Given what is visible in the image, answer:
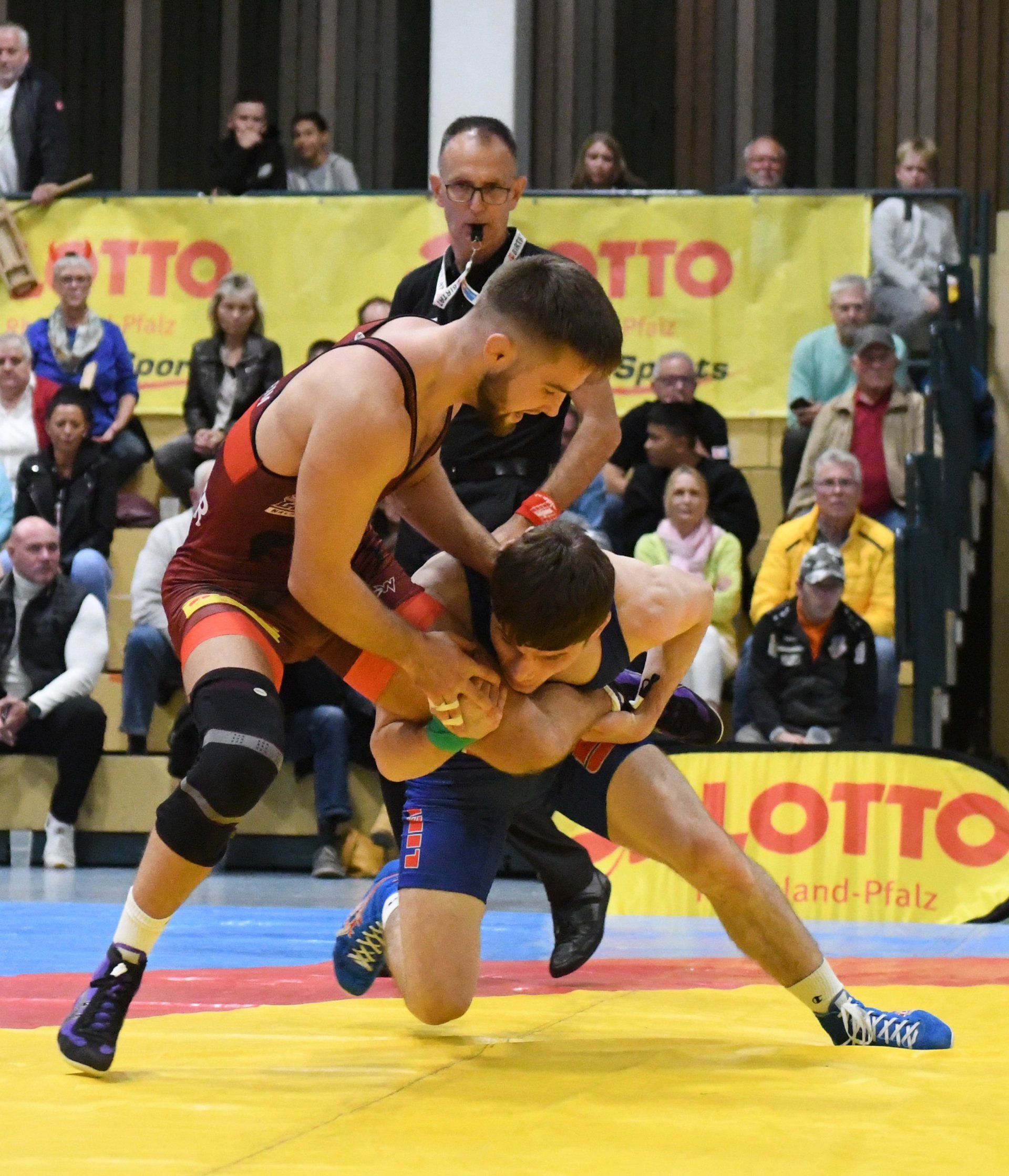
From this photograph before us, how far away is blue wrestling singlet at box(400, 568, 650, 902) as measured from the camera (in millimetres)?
3402

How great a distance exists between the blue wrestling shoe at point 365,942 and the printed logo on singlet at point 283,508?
2.67 ft

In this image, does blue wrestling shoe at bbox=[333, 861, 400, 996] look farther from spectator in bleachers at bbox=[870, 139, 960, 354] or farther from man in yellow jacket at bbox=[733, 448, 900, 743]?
spectator in bleachers at bbox=[870, 139, 960, 354]

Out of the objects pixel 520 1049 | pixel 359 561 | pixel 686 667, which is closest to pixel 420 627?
pixel 359 561

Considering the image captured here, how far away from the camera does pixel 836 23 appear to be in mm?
10906

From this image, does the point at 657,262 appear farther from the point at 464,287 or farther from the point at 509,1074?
the point at 509,1074

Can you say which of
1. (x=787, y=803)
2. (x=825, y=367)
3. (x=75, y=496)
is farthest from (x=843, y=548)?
(x=75, y=496)

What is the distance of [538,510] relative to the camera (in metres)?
3.70

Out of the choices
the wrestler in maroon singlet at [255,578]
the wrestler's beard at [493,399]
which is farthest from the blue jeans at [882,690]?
the wrestler's beard at [493,399]

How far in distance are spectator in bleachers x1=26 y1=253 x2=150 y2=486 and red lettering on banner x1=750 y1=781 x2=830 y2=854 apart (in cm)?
387

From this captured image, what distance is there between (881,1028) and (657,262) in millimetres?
5840

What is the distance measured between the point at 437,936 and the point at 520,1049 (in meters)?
0.27

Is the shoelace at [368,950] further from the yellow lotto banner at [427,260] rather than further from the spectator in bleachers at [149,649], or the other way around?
the yellow lotto banner at [427,260]

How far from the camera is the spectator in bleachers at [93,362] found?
8586 mm

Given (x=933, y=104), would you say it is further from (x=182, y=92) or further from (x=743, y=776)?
(x=743, y=776)
